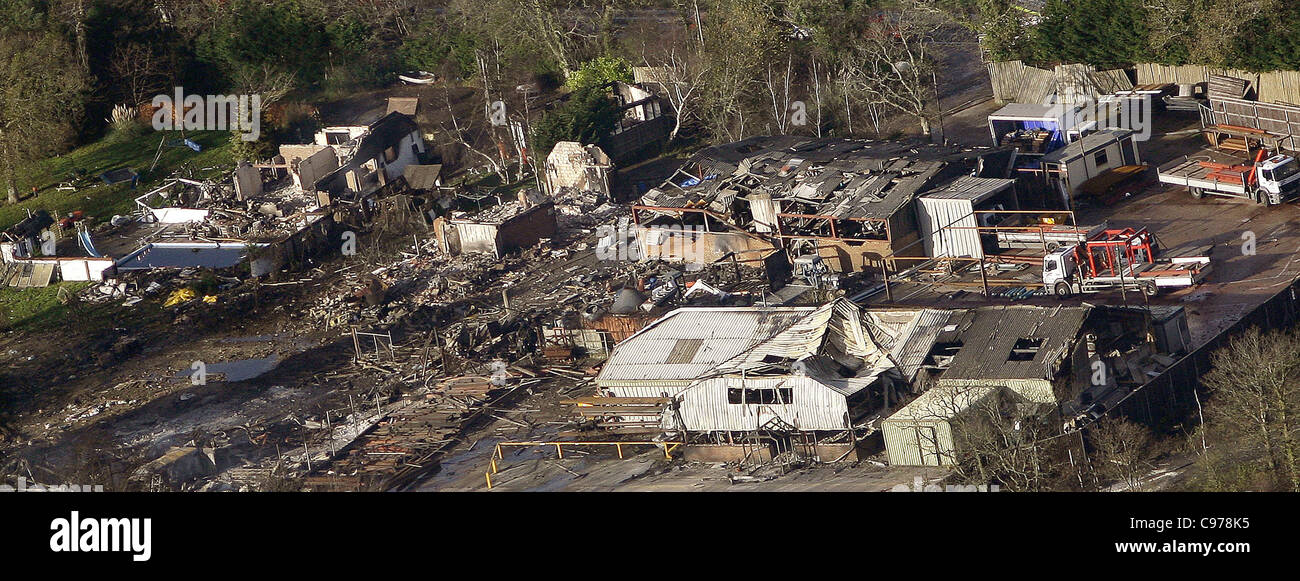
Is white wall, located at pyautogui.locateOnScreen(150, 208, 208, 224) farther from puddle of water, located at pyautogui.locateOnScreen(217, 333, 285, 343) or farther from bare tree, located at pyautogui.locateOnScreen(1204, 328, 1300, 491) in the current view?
bare tree, located at pyautogui.locateOnScreen(1204, 328, 1300, 491)

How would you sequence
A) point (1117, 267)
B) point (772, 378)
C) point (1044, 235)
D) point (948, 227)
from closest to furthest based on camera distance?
point (772, 378)
point (1117, 267)
point (1044, 235)
point (948, 227)

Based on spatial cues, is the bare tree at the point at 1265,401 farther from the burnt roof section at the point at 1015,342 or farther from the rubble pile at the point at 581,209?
the rubble pile at the point at 581,209

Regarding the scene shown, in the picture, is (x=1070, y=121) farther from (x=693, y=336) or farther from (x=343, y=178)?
(x=343, y=178)

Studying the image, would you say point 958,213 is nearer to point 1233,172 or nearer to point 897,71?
point 1233,172

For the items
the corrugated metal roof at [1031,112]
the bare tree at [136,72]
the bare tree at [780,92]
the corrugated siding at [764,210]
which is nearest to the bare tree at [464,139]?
the bare tree at [780,92]

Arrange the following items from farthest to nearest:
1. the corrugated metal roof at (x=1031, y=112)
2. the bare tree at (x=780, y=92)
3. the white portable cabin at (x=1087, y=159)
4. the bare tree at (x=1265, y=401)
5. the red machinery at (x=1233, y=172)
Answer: the bare tree at (x=780, y=92) < the corrugated metal roof at (x=1031, y=112) < the white portable cabin at (x=1087, y=159) < the red machinery at (x=1233, y=172) < the bare tree at (x=1265, y=401)

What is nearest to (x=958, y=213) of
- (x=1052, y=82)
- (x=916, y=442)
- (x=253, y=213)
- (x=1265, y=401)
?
(x=1052, y=82)

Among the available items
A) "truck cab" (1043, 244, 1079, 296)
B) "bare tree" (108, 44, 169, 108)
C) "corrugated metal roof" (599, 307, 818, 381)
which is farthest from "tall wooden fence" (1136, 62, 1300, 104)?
"bare tree" (108, 44, 169, 108)
